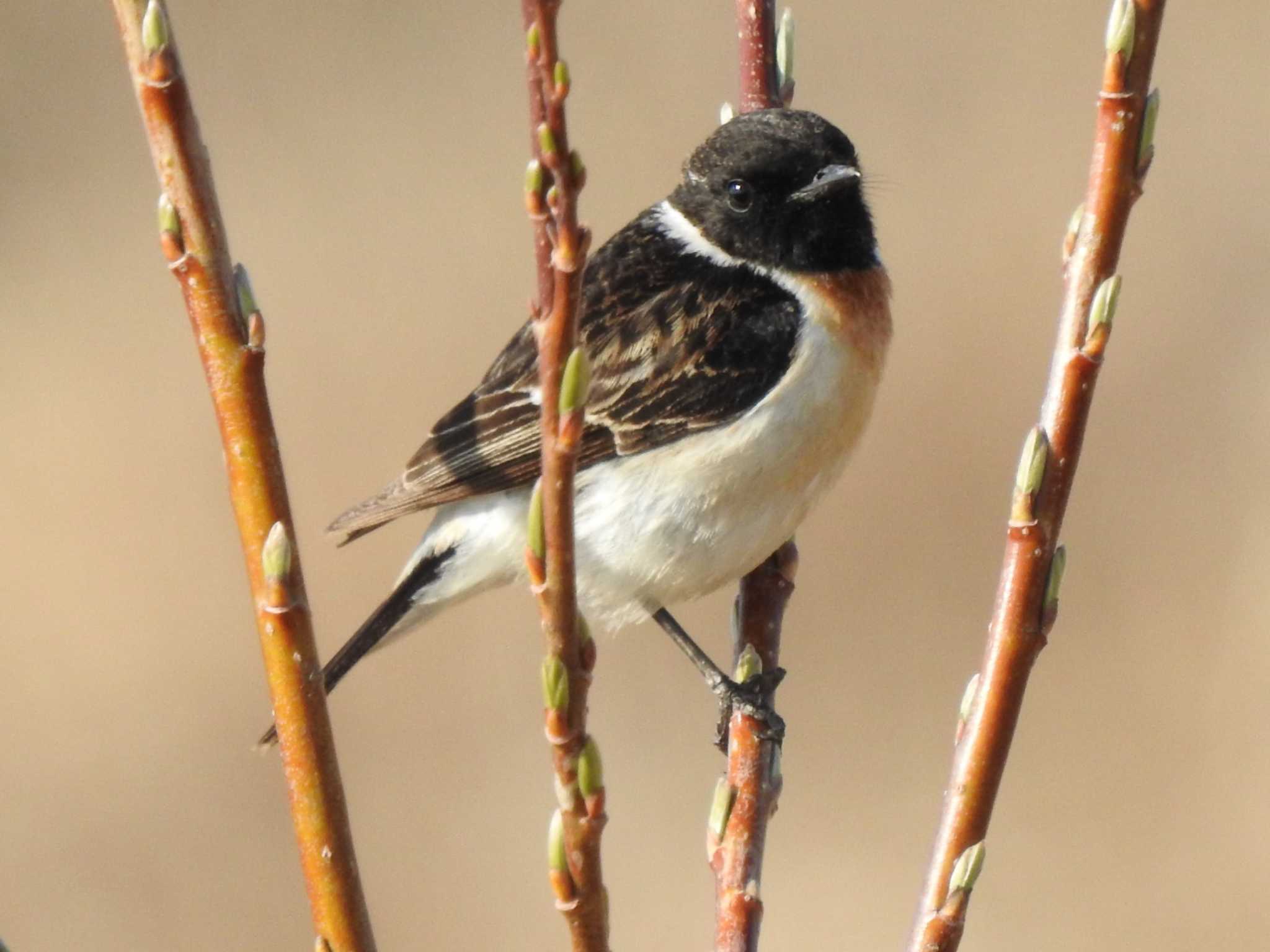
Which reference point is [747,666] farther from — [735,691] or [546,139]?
[546,139]

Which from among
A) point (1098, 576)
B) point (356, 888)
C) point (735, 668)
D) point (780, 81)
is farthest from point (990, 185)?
point (356, 888)

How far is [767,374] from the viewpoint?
14.1ft

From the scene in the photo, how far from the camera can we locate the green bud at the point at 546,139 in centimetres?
173

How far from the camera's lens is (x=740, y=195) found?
181 inches

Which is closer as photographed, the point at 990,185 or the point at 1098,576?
the point at 1098,576

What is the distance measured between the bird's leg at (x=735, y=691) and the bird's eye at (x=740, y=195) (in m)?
1.10

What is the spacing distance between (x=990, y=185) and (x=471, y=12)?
3.56m

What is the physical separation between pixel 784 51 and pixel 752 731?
60.2 inches

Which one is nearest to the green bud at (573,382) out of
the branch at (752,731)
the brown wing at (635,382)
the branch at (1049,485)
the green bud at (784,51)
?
the branch at (1049,485)

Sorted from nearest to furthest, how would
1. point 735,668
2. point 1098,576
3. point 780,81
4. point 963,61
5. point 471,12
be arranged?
point 735,668
point 780,81
point 1098,576
point 963,61
point 471,12

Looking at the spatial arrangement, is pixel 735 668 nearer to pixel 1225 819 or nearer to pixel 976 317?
pixel 1225 819

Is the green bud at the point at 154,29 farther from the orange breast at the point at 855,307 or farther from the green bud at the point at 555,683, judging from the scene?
the orange breast at the point at 855,307

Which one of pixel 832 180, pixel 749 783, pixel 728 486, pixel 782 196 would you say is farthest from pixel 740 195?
pixel 749 783

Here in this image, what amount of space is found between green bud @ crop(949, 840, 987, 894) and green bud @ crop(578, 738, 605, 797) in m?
0.67
